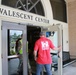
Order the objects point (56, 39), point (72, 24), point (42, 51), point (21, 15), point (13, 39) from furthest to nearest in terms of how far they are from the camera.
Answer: point (72, 24), point (56, 39), point (21, 15), point (13, 39), point (42, 51)

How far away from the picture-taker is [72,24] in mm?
8352

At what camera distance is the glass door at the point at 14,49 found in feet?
13.3

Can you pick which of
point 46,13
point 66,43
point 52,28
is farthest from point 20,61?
point 66,43

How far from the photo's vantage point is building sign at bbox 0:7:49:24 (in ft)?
13.4

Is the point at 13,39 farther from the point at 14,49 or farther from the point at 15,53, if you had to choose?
the point at 15,53

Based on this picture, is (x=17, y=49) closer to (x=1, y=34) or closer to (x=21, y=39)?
(x=21, y=39)

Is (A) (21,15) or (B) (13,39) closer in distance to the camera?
(B) (13,39)

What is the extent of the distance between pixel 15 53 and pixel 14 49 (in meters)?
0.14

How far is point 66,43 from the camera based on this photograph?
27.0ft

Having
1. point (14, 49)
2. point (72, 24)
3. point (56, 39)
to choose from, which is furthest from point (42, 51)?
point (72, 24)

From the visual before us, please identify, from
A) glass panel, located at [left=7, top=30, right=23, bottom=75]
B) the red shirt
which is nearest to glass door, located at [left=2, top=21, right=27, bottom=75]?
glass panel, located at [left=7, top=30, right=23, bottom=75]

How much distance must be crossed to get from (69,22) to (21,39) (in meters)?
4.63

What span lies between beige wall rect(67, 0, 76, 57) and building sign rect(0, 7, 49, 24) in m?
3.20

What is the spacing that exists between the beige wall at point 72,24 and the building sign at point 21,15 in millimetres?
3201
